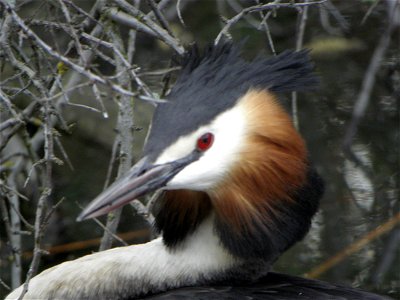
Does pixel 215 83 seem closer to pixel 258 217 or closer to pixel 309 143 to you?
pixel 258 217

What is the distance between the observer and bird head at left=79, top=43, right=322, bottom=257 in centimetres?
355

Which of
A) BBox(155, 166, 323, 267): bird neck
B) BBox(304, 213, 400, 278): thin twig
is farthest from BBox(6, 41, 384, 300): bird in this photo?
BBox(304, 213, 400, 278): thin twig

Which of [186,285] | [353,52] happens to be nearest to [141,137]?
[353,52]

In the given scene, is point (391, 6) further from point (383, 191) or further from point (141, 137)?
point (141, 137)

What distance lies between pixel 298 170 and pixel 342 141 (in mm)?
3139

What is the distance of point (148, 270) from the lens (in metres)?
3.95

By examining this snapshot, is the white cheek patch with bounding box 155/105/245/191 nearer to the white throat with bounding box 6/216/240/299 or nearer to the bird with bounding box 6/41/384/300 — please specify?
the bird with bounding box 6/41/384/300

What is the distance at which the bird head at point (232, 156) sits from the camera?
355cm

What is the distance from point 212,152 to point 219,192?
209 millimetres

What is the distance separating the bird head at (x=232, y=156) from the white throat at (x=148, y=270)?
62 millimetres

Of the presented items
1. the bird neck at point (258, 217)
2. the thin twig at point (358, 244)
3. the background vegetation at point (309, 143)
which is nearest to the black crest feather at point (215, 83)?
the bird neck at point (258, 217)

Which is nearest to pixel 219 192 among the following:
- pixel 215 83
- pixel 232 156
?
pixel 232 156

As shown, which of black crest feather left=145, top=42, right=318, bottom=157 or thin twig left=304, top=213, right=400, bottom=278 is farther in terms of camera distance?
thin twig left=304, top=213, right=400, bottom=278

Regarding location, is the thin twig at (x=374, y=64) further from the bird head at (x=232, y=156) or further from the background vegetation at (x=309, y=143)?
the bird head at (x=232, y=156)
